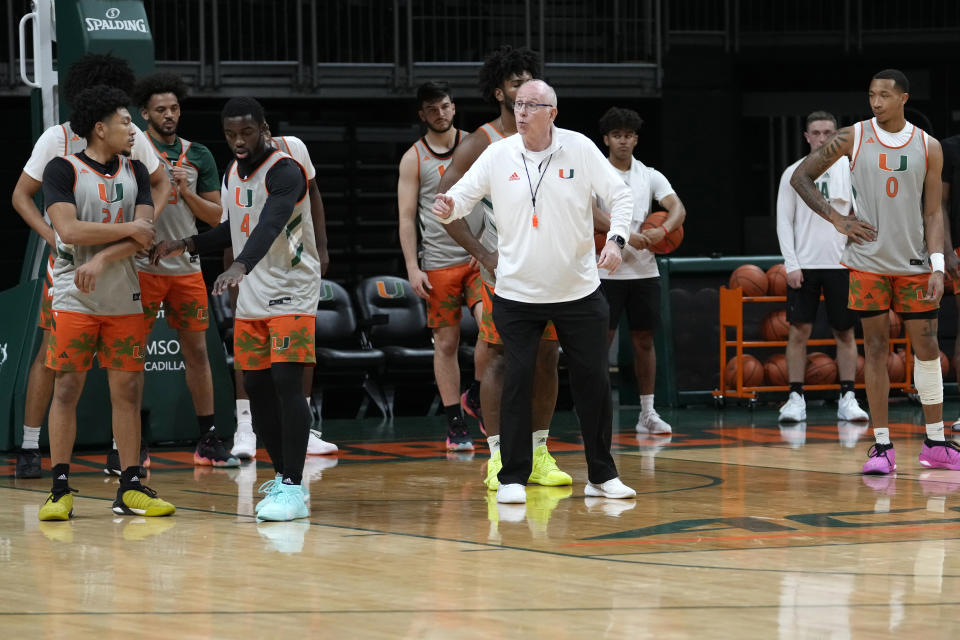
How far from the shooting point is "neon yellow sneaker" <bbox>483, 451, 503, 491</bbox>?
7227 millimetres

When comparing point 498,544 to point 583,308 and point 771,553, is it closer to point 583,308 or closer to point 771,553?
point 771,553

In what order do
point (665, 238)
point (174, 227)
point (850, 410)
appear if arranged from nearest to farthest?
point (174, 227)
point (665, 238)
point (850, 410)

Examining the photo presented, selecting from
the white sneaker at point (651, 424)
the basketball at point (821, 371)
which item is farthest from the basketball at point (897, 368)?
the white sneaker at point (651, 424)

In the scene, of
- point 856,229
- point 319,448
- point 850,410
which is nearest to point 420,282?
point 319,448

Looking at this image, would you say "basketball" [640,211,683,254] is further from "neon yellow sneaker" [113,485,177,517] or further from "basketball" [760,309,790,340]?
"neon yellow sneaker" [113,485,177,517]

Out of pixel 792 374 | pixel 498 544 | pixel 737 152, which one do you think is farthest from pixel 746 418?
pixel 737 152

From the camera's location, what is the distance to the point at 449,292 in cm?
902

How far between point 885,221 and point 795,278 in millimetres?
3185

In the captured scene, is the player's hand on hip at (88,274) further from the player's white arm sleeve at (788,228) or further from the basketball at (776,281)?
the basketball at (776,281)

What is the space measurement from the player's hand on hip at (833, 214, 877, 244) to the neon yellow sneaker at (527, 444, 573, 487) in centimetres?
191

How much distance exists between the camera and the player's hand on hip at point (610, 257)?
255 inches

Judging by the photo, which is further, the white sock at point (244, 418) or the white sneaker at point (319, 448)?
the white sneaker at point (319, 448)

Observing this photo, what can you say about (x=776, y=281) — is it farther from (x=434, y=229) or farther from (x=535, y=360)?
(x=535, y=360)

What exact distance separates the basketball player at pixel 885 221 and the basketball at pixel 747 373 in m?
4.06
